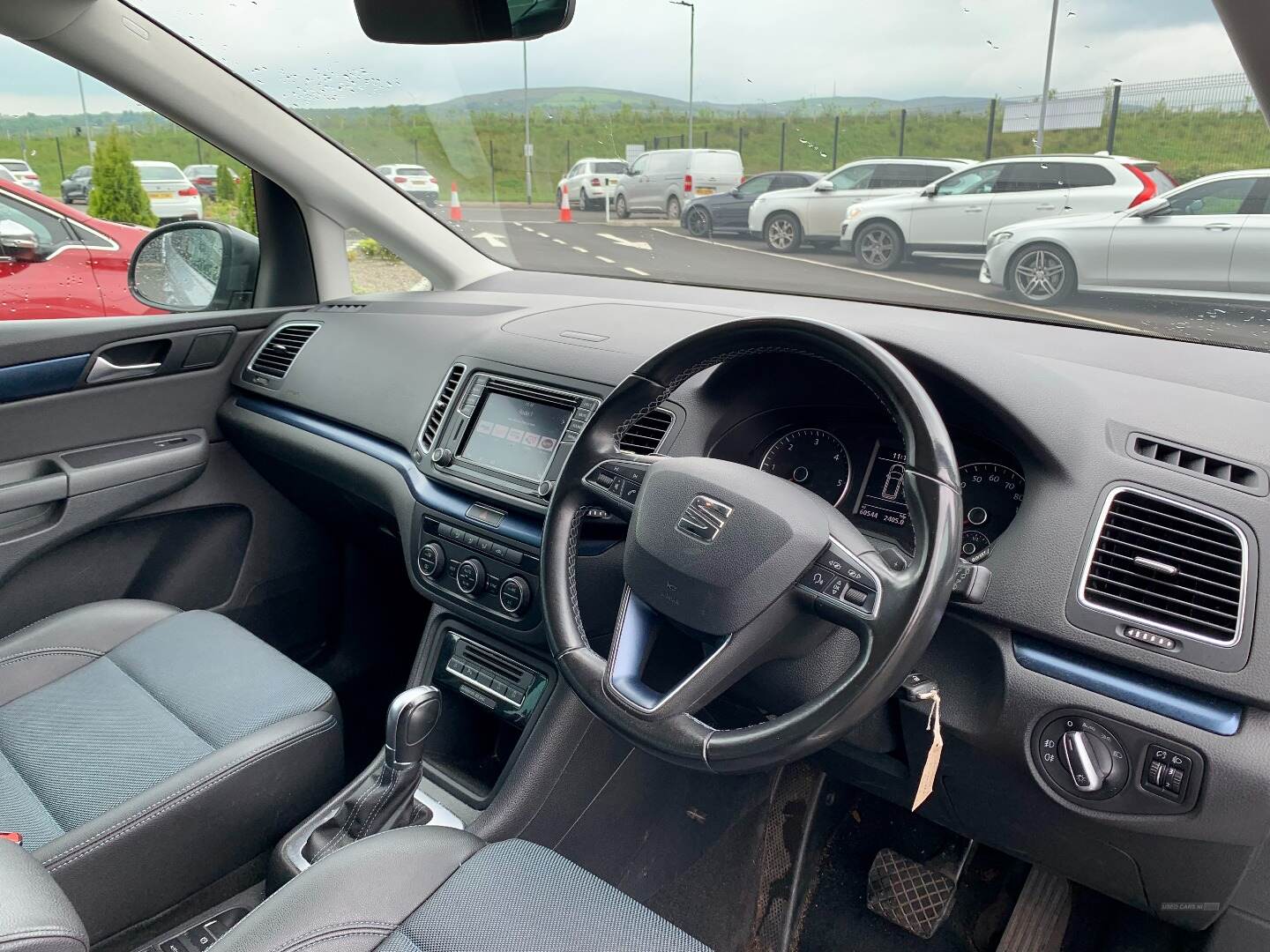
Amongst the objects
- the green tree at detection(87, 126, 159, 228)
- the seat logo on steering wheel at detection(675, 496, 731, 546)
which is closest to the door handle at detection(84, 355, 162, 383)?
the green tree at detection(87, 126, 159, 228)

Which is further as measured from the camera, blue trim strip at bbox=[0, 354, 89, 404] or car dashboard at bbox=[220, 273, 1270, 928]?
blue trim strip at bbox=[0, 354, 89, 404]

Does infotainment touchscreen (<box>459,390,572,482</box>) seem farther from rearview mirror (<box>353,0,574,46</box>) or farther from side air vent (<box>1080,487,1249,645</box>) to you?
side air vent (<box>1080,487,1249,645</box>)

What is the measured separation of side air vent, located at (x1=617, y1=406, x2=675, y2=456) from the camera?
5.69ft

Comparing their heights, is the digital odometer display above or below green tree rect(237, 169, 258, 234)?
below

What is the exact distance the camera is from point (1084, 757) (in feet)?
4.77

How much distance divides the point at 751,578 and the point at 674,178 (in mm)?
1651

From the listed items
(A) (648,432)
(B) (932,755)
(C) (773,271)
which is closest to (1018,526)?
(B) (932,755)

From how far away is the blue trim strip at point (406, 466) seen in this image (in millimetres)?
1955

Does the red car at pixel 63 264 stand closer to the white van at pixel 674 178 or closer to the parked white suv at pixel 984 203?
the white van at pixel 674 178

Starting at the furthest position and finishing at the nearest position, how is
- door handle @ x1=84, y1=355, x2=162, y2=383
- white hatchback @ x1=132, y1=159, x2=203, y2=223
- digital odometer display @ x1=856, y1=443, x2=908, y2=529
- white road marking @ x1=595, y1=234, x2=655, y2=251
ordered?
white road marking @ x1=595, y1=234, x2=655, y2=251 < white hatchback @ x1=132, y1=159, x2=203, y2=223 < door handle @ x1=84, y1=355, x2=162, y2=383 < digital odometer display @ x1=856, y1=443, x2=908, y2=529

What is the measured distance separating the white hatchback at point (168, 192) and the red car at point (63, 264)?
0.09 metres

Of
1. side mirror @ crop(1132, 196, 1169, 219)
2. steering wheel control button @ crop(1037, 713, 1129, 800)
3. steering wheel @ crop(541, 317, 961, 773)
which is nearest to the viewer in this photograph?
steering wheel @ crop(541, 317, 961, 773)

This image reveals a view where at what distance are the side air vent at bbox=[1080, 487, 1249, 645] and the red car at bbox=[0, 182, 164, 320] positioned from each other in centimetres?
237

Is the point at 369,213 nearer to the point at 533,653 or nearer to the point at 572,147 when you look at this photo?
the point at 572,147
